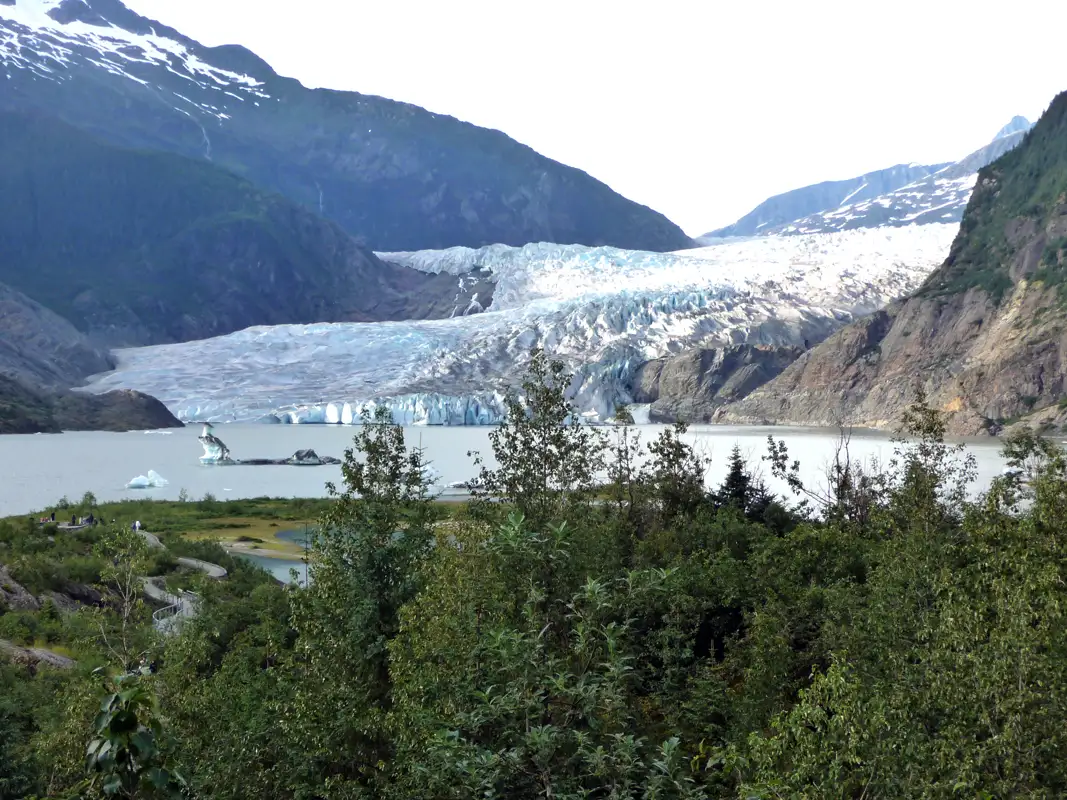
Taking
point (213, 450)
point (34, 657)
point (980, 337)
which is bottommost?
point (34, 657)

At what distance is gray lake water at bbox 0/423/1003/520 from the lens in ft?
199

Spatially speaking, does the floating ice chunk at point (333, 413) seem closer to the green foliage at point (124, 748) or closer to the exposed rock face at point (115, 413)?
the exposed rock face at point (115, 413)

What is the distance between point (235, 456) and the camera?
89812mm

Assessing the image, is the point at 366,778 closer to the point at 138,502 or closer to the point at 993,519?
the point at 993,519

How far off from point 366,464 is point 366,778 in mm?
6197

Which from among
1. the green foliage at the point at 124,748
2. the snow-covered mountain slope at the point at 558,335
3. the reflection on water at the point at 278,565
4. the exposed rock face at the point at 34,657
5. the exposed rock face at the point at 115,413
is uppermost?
the snow-covered mountain slope at the point at 558,335

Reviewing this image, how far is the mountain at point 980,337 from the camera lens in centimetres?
8850

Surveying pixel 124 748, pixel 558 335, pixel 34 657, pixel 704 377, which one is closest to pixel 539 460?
pixel 34 657

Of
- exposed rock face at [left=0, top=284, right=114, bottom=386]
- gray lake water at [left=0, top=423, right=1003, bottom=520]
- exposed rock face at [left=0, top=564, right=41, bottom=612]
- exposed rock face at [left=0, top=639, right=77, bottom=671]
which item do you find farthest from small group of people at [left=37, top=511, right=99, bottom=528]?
exposed rock face at [left=0, top=284, right=114, bottom=386]

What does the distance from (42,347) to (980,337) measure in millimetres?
112268

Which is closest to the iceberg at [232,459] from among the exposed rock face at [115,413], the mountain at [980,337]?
the exposed rock face at [115,413]

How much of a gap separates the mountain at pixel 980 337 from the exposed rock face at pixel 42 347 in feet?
269

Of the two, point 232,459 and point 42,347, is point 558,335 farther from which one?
point 42,347

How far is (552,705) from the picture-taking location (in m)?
10.4
